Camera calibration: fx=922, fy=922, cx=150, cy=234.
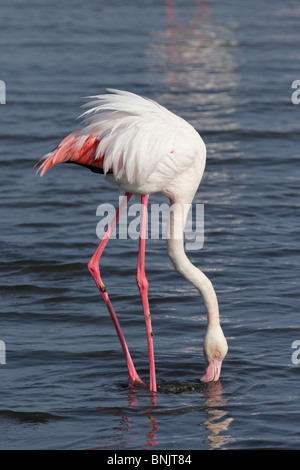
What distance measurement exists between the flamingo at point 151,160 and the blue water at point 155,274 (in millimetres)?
434

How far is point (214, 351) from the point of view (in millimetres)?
6359

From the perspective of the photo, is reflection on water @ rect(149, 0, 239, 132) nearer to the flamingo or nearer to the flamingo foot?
the flamingo

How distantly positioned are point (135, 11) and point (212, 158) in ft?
37.4

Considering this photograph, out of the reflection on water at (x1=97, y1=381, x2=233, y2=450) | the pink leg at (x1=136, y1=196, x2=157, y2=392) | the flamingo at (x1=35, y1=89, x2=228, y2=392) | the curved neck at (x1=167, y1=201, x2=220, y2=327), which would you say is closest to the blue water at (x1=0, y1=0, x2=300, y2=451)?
the reflection on water at (x1=97, y1=381, x2=233, y2=450)

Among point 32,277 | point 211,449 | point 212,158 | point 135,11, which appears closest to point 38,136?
point 212,158

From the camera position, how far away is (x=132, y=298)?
796 centimetres

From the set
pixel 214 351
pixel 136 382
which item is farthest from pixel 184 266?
pixel 136 382

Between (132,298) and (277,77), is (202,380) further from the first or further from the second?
(277,77)

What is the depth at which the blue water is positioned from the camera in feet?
19.4

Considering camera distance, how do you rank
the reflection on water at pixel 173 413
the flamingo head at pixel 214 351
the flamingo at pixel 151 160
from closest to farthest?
the reflection on water at pixel 173 413 → the flamingo head at pixel 214 351 → the flamingo at pixel 151 160

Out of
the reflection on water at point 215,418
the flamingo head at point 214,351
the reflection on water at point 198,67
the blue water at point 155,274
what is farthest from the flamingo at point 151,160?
the reflection on water at point 198,67

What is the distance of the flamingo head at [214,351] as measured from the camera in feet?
20.8

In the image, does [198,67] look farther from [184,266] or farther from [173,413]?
[173,413]

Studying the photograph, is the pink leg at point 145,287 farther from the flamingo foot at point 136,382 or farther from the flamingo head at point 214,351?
the flamingo head at point 214,351
